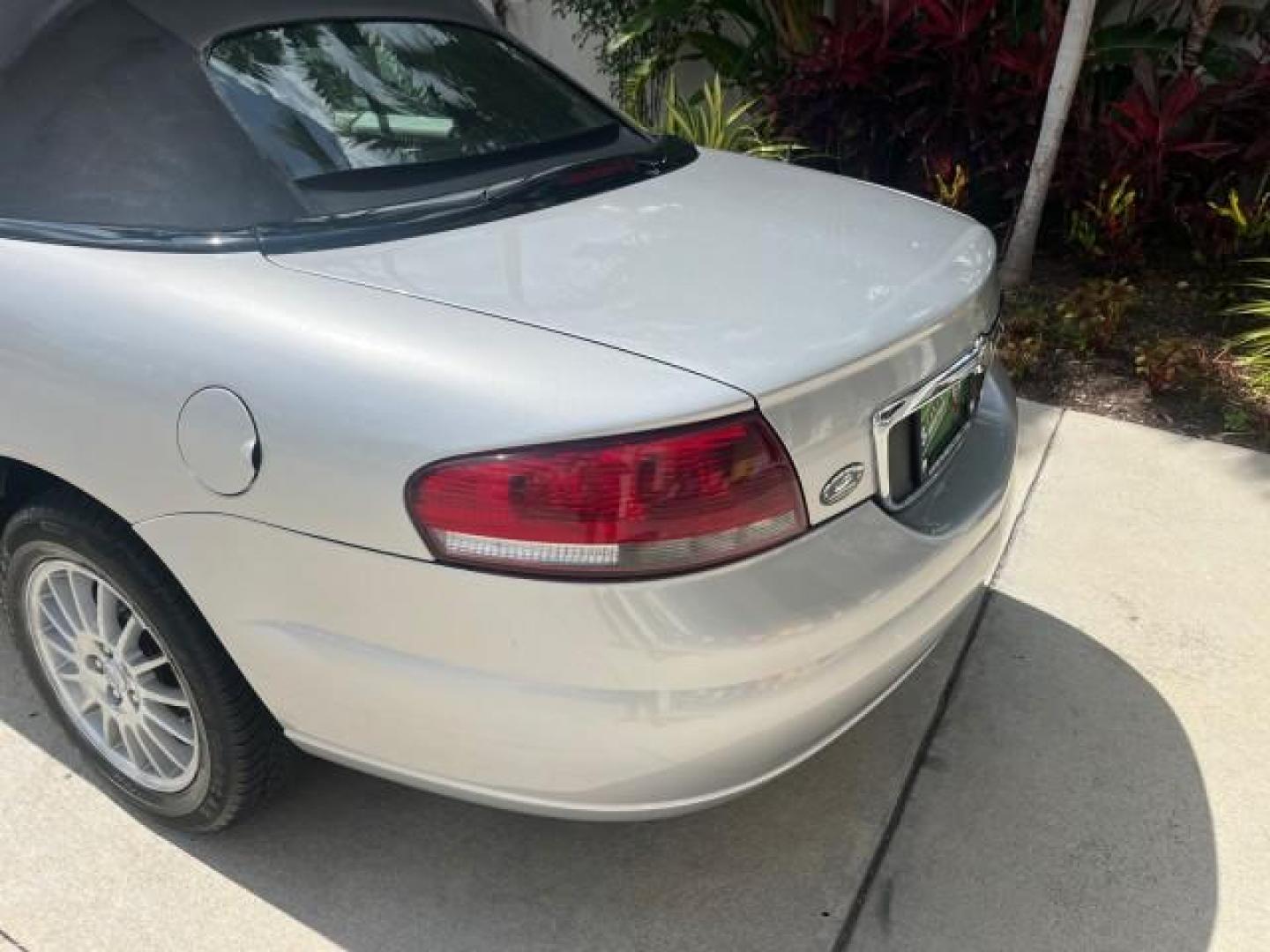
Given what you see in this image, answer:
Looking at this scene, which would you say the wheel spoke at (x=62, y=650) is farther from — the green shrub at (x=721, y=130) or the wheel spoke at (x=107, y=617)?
the green shrub at (x=721, y=130)

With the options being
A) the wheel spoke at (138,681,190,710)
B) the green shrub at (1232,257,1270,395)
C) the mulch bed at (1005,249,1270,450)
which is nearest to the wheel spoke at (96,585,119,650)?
the wheel spoke at (138,681,190,710)

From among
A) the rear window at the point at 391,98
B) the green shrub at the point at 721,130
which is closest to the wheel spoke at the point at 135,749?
the rear window at the point at 391,98

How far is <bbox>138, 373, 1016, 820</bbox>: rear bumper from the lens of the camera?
5.25 feet

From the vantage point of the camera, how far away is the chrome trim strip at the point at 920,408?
1831mm

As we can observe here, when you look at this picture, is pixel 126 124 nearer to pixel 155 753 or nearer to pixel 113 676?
pixel 113 676

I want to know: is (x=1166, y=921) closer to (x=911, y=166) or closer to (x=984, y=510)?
(x=984, y=510)

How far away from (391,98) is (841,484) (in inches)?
53.7

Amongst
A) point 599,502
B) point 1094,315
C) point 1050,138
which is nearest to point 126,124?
point 599,502

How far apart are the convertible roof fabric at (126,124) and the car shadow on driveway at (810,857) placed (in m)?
1.21

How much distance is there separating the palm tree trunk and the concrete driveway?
2.68 metres

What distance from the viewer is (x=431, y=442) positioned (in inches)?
62.0

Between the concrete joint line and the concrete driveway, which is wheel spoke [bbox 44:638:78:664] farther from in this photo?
the concrete joint line

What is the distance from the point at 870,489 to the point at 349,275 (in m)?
0.93

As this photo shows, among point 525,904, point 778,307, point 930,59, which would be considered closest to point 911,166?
point 930,59
